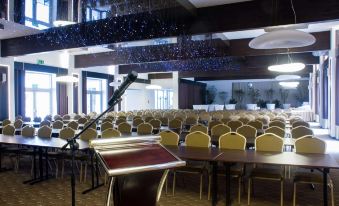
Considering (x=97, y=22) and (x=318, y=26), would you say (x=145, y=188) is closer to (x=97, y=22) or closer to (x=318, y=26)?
(x=97, y=22)

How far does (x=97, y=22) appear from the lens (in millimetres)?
7211

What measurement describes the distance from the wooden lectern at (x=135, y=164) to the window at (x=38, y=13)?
6.85 meters

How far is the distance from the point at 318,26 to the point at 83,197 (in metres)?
8.48

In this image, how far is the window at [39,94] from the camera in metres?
12.7

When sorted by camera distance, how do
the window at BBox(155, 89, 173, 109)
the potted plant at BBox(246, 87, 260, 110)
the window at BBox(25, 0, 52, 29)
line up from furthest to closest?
the potted plant at BBox(246, 87, 260, 110)
the window at BBox(155, 89, 173, 109)
the window at BBox(25, 0, 52, 29)

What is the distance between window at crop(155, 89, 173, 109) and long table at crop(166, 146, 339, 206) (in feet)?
73.8

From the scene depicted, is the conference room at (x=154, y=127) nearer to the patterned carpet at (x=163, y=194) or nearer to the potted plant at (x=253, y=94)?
the patterned carpet at (x=163, y=194)

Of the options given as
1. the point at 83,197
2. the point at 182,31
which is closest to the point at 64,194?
the point at 83,197

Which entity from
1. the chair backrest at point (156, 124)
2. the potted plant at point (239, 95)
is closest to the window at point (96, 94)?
the chair backrest at point (156, 124)

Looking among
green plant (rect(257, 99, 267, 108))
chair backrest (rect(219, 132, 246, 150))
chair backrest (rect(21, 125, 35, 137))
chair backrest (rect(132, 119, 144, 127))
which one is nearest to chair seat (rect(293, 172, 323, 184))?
chair backrest (rect(219, 132, 246, 150))

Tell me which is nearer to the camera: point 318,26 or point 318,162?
point 318,162

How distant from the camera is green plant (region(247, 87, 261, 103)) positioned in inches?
1086

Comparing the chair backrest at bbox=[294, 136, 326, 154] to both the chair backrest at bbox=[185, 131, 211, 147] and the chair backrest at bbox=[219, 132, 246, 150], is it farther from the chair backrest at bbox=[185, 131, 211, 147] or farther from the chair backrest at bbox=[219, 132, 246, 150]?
the chair backrest at bbox=[185, 131, 211, 147]

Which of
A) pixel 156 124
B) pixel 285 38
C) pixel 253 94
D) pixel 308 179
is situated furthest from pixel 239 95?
pixel 308 179
